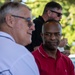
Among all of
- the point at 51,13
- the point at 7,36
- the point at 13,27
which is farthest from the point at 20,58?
the point at 51,13

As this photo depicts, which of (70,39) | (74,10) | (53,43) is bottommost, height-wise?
(70,39)

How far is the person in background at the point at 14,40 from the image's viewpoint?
1.96m

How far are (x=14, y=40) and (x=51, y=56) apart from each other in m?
1.60

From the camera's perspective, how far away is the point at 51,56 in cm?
373

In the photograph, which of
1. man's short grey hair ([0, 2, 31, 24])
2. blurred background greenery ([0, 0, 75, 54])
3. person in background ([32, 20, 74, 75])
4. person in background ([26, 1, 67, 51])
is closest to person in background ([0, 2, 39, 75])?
man's short grey hair ([0, 2, 31, 24])

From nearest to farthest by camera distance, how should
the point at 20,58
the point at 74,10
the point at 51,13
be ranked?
the point at 20,58, the point at 51,13, the point at 74,10

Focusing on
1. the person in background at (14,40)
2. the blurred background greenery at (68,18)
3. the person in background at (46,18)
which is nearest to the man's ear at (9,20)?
the person in background at (14,40)

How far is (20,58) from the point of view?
1.98 metres

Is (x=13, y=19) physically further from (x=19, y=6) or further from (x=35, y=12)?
(x=35, y=12)

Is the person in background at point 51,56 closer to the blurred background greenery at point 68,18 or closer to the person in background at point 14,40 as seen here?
the person in background at point 14,40

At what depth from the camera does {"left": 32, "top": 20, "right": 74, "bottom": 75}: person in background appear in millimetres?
3561

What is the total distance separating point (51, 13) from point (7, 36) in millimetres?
3008

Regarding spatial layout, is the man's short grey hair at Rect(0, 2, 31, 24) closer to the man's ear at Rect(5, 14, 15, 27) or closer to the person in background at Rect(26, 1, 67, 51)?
the man's ear at Rect(5, 14, 15, 27)

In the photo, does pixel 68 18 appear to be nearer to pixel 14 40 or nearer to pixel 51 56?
pixel 51 56
